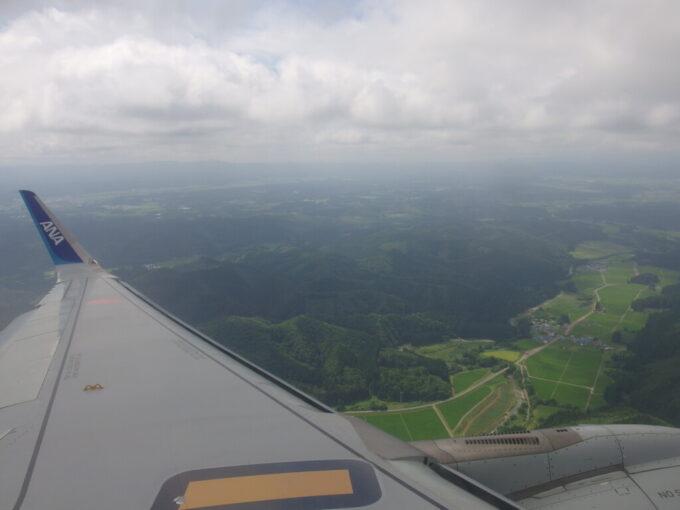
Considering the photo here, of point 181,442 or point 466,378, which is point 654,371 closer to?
point 466,378

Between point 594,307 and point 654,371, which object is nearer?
point 654,371

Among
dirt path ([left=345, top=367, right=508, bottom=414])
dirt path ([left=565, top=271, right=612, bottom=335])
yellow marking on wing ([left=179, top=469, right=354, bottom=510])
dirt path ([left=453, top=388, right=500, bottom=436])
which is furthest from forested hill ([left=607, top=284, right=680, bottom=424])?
yellow marking on wing ([left=179, top=469, right=354, bottom=510])

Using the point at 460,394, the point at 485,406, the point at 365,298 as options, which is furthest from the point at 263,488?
the point at 365,298

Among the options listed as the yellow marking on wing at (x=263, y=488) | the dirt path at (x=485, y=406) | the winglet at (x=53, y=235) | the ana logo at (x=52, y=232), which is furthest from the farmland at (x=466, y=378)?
the yellow marking on wing at (x=263, y=488)

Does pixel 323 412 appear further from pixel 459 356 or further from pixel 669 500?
pixel 459 356

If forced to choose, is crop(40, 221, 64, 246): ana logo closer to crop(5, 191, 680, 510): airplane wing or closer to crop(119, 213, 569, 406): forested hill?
crop(5, 191, 680, 510): airplane wing

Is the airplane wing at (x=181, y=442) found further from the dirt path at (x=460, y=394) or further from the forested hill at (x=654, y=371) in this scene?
the forested hill at (x=654, y=371)
